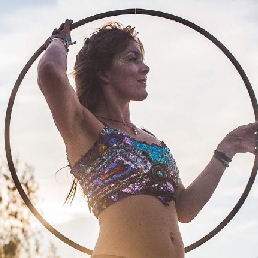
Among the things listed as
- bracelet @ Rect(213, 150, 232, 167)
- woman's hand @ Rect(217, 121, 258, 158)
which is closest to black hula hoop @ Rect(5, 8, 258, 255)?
woman's hand @ Rect(217, 121, 258, 158)

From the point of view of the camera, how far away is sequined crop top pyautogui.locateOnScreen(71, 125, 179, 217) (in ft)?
12.0

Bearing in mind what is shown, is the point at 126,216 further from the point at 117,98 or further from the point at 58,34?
the point at 58,34

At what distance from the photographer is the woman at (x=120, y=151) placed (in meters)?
3.51

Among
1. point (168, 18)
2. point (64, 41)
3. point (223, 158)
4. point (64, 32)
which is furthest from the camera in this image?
point (168, 18)

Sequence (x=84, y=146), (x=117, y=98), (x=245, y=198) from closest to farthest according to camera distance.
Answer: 1. (x=84, y=146)
2. (x=117, y=98)
3. (x=245, y=198)

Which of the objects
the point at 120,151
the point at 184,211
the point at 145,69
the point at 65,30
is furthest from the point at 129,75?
the point at 184,211

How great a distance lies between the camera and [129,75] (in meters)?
4.22

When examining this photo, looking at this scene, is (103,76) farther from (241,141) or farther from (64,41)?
(241,141)

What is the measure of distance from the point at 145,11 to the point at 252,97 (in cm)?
116

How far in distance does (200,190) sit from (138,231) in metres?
0.89

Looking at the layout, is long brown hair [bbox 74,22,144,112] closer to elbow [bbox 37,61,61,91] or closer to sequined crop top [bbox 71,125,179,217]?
sequined crop top [bbox 71,125,179,217]

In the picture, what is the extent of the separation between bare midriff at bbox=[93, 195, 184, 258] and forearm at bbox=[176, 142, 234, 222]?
1.69ft

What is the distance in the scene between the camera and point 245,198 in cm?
481

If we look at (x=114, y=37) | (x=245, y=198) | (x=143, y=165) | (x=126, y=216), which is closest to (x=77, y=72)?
(x=114, y=37)
